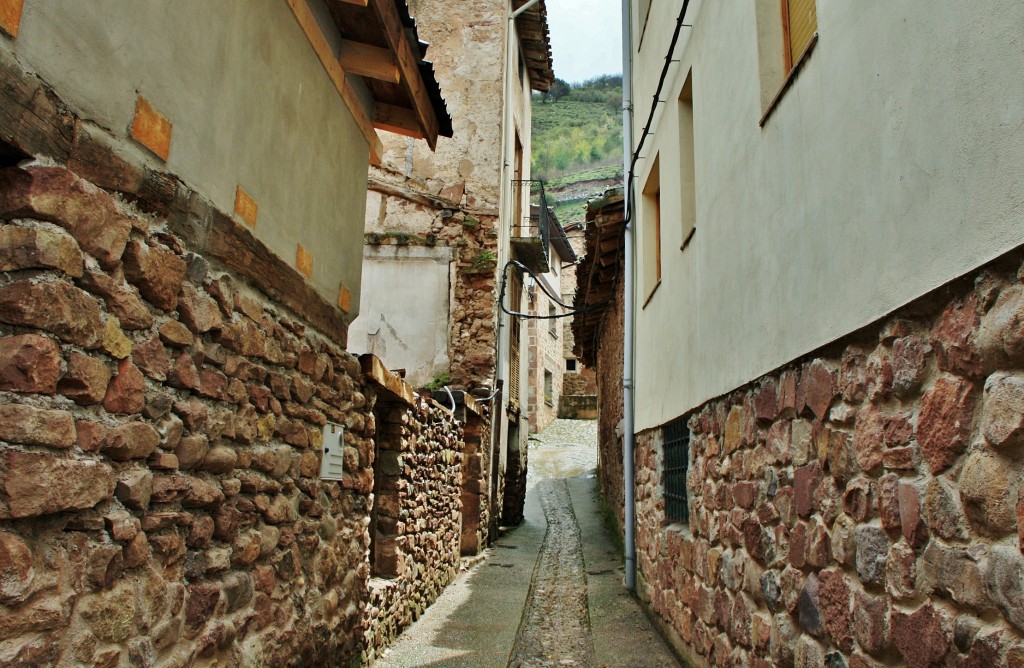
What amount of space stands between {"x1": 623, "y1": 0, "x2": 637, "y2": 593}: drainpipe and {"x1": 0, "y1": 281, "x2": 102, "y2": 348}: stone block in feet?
19.4

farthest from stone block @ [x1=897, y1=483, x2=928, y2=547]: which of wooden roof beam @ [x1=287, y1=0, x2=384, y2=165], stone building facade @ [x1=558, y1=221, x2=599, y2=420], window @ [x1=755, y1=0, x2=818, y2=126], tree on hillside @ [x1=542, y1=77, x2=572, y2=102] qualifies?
tree on hillside @ [x1=542, y1=77, x2=572, y2=102]

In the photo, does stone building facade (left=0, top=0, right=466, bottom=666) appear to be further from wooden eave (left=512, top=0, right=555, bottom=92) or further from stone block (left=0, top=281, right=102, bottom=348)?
wooden eave (left=512, top=0, right=555, bottom=92)

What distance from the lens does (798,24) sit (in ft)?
11.0

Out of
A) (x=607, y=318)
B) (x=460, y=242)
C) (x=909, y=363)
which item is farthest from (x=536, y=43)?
Answer: (x=909, y=363)

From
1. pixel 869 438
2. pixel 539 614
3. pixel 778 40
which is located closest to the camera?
pixel 869 438

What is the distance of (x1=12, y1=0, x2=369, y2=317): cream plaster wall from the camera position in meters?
2.11

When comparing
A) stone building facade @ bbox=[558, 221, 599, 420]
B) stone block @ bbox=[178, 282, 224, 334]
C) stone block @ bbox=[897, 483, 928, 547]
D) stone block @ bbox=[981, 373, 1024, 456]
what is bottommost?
stone block @ bbox=[897, 483, 928, 547]

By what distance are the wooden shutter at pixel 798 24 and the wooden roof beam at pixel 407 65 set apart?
196 cm

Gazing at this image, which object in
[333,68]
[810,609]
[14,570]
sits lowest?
[810,609]

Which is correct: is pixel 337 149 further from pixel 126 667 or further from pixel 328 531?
pixel 126 667

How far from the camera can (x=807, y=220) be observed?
2.85m

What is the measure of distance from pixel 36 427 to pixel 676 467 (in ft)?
15.0

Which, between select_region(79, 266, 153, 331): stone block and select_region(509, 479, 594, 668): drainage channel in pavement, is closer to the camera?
select_region(79, 266, 153, 331): stone block

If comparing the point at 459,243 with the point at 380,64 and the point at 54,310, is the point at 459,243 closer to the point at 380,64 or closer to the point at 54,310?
the point at 380,64
